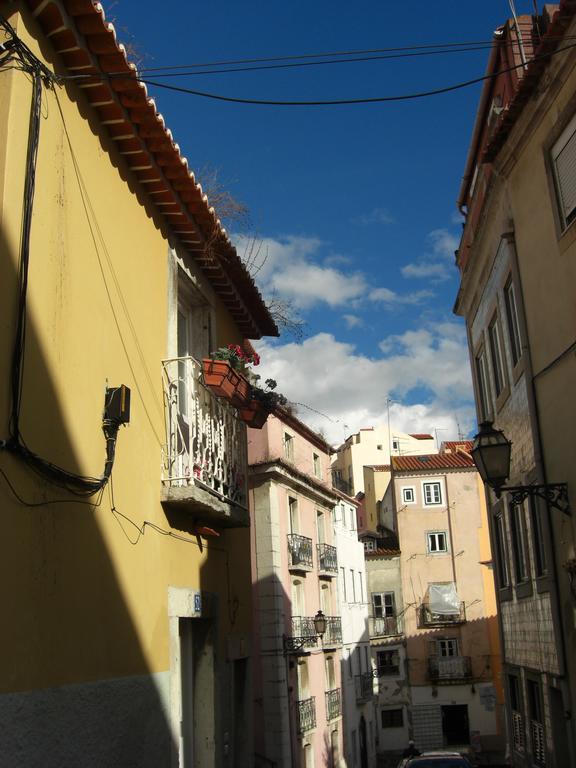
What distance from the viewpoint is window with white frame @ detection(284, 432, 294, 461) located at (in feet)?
93.2

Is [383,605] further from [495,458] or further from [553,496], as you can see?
[495,458]

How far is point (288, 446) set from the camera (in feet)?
94.5

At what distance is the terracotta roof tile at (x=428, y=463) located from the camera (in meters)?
42.6

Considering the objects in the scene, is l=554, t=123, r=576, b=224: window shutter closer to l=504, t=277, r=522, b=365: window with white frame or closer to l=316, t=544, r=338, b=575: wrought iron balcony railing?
l=504, t=277, r=522, b=365: window with white frame

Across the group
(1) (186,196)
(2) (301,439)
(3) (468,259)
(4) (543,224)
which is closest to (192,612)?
(1) (186,196)

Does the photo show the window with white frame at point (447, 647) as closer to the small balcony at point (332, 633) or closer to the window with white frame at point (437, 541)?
the window with white frame at point (437, 541)

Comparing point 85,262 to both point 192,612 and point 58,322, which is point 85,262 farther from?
point 192,612

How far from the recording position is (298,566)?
1053 inches

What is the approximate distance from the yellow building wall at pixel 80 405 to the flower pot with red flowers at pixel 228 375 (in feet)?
1.93

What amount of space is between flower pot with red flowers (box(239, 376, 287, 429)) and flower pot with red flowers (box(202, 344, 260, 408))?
235 mm

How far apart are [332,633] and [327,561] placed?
2.56 metres

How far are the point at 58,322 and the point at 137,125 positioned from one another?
7.66 ft

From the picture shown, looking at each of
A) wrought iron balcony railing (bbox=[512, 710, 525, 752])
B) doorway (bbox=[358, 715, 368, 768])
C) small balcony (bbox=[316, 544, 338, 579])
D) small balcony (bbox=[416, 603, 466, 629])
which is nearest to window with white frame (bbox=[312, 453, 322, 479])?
small balcony (bbox=[316, 544, 338, 579])

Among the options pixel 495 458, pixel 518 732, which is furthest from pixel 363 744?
pixel 495 458
